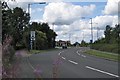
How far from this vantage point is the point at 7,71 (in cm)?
658

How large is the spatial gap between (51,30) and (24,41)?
34219 millimetres

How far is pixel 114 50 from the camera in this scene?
58.0 meters

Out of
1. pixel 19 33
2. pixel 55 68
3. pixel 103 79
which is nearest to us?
pixel 55 68

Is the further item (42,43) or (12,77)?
(42,43)

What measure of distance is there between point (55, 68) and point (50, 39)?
354 feet

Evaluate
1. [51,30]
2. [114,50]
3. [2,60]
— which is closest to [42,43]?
[51,30]

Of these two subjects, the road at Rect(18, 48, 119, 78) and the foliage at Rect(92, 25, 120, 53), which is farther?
the foliage at Rect(92, 25, 120, 53)

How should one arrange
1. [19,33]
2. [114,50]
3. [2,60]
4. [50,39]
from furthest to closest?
[50,39], [19,33], [114,50], [2,60]

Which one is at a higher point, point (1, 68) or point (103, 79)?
point (1, 68)

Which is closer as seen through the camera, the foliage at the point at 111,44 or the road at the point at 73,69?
the road at the point at 73,69

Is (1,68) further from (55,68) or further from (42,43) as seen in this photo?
(42,43)

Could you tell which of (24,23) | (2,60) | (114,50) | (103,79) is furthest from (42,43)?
(2,60)

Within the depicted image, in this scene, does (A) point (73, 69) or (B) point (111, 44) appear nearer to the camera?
(A) point (73, 69)

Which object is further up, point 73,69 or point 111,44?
point 111,44
